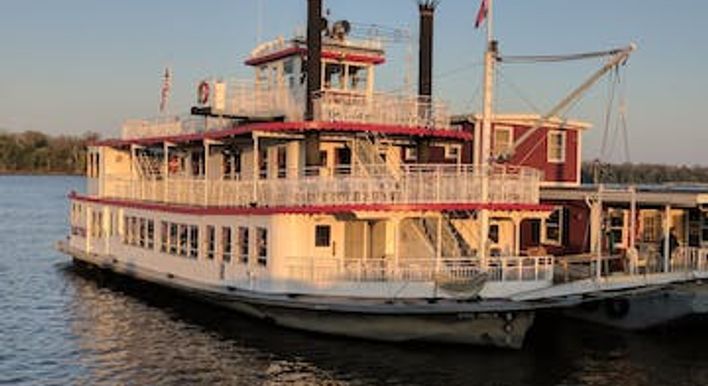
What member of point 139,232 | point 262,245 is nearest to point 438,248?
point 262,245

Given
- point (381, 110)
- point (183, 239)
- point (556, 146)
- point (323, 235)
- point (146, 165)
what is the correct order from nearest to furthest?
point (323, 235)
point (381, 110)
point (183, 239)
point (556, 146)
point (146, 165)

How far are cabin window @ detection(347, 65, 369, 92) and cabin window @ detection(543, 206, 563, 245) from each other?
832 cm

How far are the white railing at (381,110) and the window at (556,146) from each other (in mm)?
8706

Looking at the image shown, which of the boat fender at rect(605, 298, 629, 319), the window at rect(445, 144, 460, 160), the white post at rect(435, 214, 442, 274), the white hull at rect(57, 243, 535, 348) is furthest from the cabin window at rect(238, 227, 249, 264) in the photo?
the boat fender at rect(605, 298, 629, 319)

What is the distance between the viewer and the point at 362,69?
102 feet

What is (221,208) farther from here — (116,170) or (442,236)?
(116,170)

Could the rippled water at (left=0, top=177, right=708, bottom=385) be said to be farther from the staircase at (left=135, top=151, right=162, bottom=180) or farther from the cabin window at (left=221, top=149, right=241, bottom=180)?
the staircase at (left=135, top=151, right=162, bottom=180)

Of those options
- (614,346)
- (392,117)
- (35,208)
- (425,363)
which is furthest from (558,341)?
(35,208)

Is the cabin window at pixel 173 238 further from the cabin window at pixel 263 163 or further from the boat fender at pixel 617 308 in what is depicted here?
the boat fender at pixel 617 308

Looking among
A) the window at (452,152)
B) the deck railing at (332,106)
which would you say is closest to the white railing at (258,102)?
the deck railing at (332,106)

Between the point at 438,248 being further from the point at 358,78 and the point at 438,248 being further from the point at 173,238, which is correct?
the point at 173,238

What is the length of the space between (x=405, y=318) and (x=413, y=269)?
1322 mm

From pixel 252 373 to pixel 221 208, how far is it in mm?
7384

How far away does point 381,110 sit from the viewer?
27.3 metres
